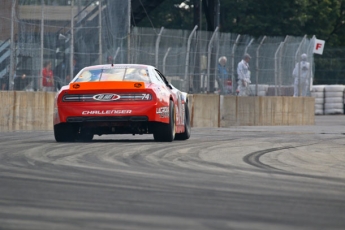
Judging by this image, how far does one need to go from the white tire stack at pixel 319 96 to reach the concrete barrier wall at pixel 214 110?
478 inches

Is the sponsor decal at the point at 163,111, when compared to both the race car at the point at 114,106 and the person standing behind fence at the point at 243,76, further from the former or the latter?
the person standing behind fence at the point at 243,76

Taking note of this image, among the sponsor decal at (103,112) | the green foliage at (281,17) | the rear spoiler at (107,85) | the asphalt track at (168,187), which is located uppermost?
the green foliage at (281,17)

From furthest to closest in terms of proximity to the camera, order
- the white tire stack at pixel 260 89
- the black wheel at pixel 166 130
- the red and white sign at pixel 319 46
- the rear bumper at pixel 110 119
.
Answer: the red and white sign at pixel 319 46 < the white tire stack at pixel 260 89 < the black wheel at pixel 166 130 < the rear bumper at pixel 110 119

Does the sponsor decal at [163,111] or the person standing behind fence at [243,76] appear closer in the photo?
the sponsor decal at [163,111]

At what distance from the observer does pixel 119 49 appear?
880 inches

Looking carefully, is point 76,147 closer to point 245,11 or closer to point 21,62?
point 21,62

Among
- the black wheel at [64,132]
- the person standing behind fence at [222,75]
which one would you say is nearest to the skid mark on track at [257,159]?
the black wheel at [64,132]

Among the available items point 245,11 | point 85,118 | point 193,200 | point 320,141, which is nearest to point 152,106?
point 85,118

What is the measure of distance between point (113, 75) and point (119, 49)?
761 centimetres

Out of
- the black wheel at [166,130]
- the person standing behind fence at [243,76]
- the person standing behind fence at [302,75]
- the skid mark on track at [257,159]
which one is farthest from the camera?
the person standing behind fence at [302,75]

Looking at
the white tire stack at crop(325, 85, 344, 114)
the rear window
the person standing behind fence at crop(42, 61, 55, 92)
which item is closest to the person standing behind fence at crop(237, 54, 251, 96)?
the person standing behind fence at crop(42, 61, 55, 92)

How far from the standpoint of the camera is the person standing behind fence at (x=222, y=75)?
2564cm

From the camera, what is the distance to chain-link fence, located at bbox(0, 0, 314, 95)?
19656 mm

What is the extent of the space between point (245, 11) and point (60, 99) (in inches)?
1795
